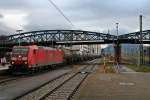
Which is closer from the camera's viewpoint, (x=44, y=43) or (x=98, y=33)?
(x=44, y=43)

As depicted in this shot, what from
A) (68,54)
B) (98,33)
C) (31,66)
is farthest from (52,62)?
(98,33)

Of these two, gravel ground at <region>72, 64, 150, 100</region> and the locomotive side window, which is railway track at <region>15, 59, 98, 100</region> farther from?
the locomotive side window

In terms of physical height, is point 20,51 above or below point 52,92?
above

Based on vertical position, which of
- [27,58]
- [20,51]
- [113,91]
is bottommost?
[113,91]

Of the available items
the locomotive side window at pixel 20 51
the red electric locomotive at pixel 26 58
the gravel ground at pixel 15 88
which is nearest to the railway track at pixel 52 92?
the gravel ground at pixel 15 88

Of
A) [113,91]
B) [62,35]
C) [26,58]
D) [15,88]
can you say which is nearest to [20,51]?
[26,58]

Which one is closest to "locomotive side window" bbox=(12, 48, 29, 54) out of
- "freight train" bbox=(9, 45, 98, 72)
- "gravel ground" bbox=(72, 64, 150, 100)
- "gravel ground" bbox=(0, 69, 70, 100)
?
"freight train" bbox=(9, 45, 98, 72)

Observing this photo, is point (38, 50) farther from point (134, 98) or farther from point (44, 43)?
point (44, 43)

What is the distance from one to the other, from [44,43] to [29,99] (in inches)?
3605

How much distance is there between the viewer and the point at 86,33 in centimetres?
14600

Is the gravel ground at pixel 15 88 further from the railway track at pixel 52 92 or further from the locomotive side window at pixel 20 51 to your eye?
the locomotive side window at pixel 20 51

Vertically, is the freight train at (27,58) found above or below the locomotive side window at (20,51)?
below

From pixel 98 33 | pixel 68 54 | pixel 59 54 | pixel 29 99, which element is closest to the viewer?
pixel 29 99

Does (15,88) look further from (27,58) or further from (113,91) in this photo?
(27,58)
